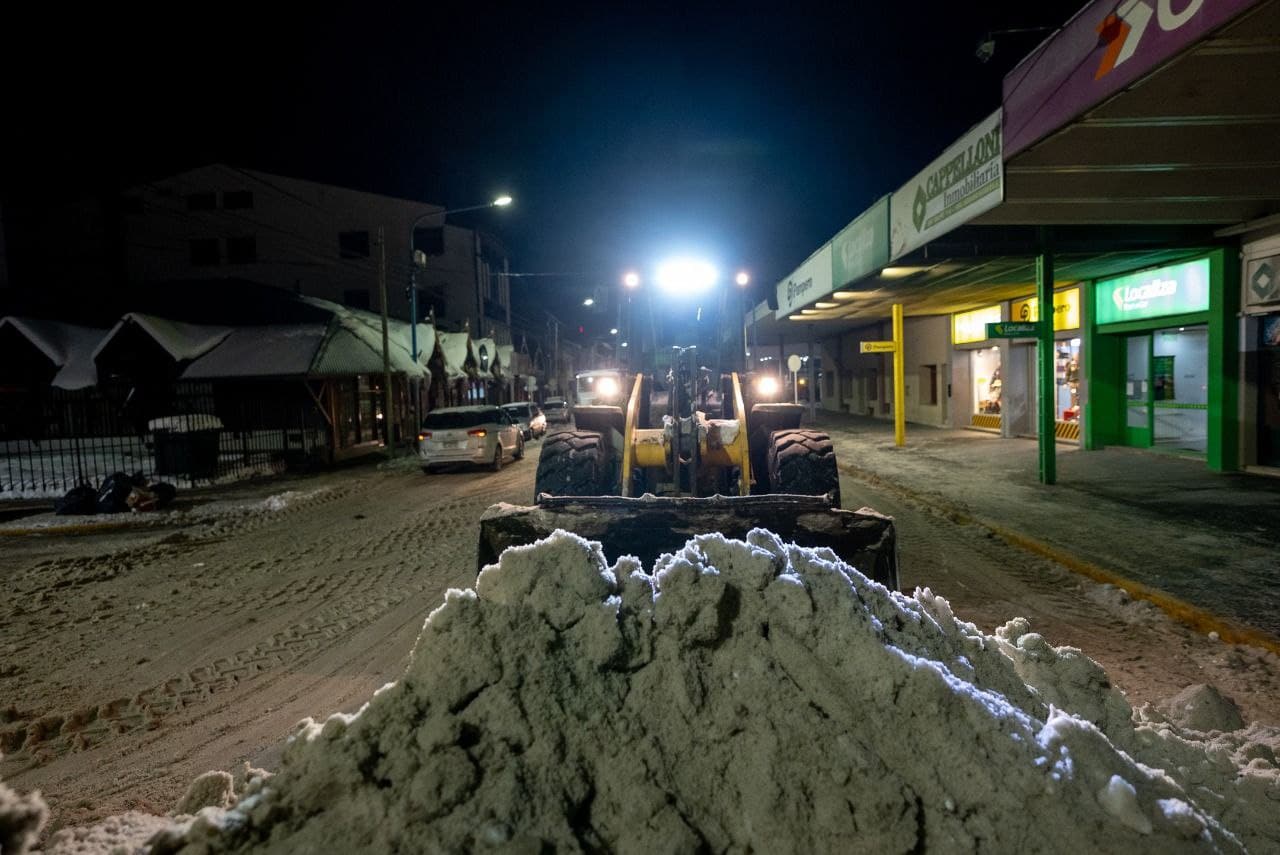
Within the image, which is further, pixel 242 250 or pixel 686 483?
pixel 242 250

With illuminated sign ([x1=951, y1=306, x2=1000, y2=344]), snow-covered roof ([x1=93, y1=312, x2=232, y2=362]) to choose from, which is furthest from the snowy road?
illuminated sign ([x1=951, y1=306, x2=1000, y2=344])

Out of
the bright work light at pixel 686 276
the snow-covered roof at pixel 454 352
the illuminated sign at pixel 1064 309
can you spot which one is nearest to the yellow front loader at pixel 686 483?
the bright work light at pixel 686 276

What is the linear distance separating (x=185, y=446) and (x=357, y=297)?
2789cm

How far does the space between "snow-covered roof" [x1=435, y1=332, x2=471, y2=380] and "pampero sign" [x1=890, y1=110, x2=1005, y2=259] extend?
22.0 meters

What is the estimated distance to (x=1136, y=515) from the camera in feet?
31.3

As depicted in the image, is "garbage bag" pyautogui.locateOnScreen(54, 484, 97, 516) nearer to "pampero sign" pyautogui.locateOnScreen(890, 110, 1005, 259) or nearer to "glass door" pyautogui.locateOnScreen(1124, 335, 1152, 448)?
"pampero sign" pyautogui.locateOnScreen(890, 110, 1005, 259)

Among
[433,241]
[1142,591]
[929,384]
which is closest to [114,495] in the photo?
[1142,591]

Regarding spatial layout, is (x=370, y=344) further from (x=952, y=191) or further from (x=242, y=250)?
(x=242, y=250)

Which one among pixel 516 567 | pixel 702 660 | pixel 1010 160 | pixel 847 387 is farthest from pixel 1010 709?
pixel 847 387

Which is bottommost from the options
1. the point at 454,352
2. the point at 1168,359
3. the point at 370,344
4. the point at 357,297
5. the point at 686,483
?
the point at 686,483

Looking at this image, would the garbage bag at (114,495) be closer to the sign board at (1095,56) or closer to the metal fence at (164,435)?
the metal fence at (164,435)

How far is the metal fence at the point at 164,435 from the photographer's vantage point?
53.1 ft

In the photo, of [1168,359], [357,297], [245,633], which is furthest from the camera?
[357,297]

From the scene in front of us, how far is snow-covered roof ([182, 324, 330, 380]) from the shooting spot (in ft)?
72.2
